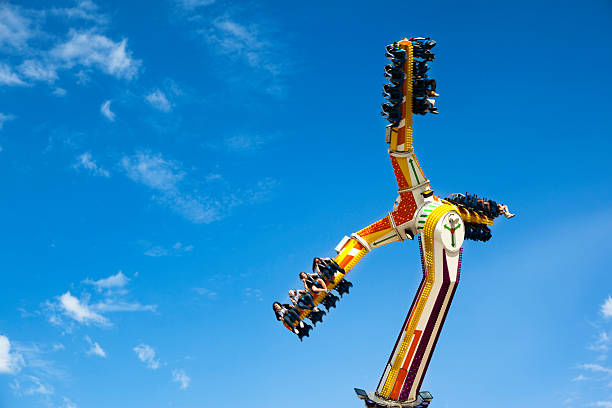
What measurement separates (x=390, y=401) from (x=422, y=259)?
17.6 ft

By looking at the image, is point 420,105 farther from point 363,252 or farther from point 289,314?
point 289,314

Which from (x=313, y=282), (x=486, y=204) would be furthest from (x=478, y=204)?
(x=313, y=282)

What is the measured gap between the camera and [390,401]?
28.4 metres

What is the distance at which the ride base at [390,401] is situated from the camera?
28.3 m

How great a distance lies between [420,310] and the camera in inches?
1129

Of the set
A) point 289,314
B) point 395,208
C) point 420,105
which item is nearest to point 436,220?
point 395,208

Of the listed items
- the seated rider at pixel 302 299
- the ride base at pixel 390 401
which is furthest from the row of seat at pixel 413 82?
the ride base at pixel 390 401

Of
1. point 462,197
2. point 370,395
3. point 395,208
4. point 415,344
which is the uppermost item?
point 462,197

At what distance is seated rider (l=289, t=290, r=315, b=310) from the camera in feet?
91.5

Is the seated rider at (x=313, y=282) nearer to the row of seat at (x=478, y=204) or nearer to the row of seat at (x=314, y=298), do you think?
the row of seat at (x=314, y=298)

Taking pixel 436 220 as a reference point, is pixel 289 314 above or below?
below

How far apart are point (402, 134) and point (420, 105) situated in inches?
49.1

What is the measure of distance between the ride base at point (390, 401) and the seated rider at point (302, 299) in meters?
3.81

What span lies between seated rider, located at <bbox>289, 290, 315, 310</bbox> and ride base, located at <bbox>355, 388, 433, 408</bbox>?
12.5 ft
